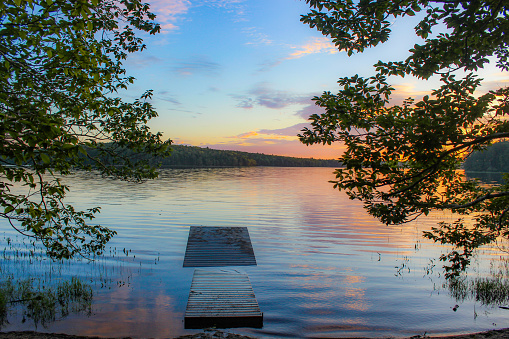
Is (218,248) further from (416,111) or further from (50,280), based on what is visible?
(416,111)

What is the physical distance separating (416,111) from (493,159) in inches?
5863

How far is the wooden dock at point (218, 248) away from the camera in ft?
43.5

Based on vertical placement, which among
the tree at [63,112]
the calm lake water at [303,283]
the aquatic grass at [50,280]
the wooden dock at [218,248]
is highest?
the tree at [63,112]

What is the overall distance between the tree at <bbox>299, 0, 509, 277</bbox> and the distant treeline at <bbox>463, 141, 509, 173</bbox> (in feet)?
438

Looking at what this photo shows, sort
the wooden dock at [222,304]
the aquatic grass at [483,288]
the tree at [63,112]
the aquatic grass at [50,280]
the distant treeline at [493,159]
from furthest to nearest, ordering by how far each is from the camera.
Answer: the distant treeline at [493,159]
the aquatic grass at [483,288]
the aquatic grass at [50,280]
the wooden dock at [222,304]
the tree at [63,112]

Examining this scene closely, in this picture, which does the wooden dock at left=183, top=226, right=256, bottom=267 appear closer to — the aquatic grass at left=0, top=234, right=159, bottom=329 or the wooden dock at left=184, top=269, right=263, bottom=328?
the aquatic grass at left=0, top=234, right=159, bottom=329

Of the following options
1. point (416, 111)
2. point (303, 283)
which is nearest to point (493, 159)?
point (303, 283)

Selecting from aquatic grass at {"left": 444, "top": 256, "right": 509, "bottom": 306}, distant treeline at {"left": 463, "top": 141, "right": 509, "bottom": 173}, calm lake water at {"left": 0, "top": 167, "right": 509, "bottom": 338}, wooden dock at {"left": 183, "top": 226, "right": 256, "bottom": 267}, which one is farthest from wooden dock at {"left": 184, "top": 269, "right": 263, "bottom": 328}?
distant treeline at {"left": 463, "top": 141, "right": 509, "bottom": 173}

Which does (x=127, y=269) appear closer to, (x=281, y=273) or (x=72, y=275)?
(x=72, y=275)

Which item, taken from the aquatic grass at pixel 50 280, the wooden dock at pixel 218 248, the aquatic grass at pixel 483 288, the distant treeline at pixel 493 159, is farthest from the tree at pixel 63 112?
Answer: the distant treeline at pixel 493 159

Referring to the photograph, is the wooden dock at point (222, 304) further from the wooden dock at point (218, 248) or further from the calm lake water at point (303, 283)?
the wooden dock at point (218, 248)

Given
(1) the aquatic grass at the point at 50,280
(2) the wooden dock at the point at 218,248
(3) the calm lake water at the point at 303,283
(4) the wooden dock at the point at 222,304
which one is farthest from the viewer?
(2) the wooden dock at the point at 218,248

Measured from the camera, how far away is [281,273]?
44.9 feet

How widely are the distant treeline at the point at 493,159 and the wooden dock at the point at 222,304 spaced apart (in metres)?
134
